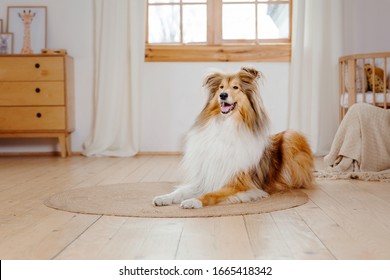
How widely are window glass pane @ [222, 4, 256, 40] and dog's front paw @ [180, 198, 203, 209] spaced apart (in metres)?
3.11

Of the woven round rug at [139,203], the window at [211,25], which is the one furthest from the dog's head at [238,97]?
the window at [211,25]

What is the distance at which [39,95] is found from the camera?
15.9ft

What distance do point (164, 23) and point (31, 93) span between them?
1335 mm

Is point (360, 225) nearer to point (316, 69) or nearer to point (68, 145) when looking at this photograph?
point (316, 69)

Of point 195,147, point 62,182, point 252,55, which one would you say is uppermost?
point 252,55

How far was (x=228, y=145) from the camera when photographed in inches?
103

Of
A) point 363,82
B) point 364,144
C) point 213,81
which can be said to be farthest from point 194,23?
point 213,81

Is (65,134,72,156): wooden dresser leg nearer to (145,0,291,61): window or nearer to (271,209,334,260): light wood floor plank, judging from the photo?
(145,0,291,61): window

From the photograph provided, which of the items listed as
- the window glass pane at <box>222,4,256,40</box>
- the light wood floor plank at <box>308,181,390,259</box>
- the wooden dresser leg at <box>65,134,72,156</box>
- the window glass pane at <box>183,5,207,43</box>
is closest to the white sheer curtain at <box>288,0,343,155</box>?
the window glass pane at <box>222,4,256,40</box>

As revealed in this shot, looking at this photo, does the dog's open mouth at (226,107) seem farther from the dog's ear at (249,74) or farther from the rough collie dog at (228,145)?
the dog's ear at (249,74)

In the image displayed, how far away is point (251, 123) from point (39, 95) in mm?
2716
